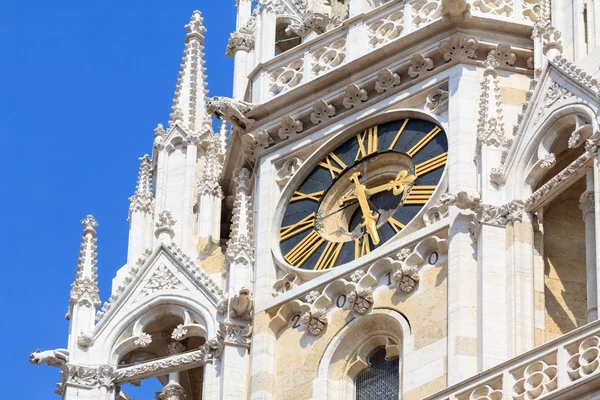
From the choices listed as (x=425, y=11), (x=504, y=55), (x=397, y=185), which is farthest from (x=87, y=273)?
(x=504, y=55)

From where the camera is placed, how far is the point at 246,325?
31.5m

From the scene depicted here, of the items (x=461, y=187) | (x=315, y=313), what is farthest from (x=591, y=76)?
(x=315, y=313)

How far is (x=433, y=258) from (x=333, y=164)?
243 cm

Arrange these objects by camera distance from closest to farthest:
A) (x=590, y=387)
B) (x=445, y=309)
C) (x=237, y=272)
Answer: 1. (x=590, y=387)
2. (x=445, y=309)
3. (x=237, y=272)

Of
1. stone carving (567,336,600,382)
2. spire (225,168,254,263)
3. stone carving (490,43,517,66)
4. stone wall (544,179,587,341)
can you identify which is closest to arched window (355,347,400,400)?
stone wall (544,179,587,341)

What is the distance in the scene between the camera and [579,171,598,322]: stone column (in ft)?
92.4

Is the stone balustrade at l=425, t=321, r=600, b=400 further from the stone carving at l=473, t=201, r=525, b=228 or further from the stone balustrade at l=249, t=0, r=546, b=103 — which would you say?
the stone balustrade at l=249, t=0, r=546, b=103

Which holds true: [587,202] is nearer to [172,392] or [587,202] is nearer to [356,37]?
[356,37]

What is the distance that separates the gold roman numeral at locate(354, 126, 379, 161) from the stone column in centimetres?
351

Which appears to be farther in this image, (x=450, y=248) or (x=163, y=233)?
(x=163, y=233)

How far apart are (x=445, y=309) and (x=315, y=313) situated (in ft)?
5.75

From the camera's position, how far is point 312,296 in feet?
102

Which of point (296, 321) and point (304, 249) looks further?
point (304, 249)

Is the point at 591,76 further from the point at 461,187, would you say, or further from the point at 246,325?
the point at 246,325
